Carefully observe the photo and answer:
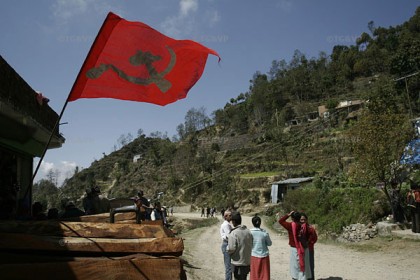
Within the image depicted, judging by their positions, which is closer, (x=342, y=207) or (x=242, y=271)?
(x=242, y=271)

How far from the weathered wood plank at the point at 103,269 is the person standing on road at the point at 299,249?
4.57 meters

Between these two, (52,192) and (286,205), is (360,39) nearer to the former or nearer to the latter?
(286,205)

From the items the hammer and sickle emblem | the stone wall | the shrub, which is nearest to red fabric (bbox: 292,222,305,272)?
the hammer and sickle emblem

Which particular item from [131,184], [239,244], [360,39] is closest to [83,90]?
[239,244]

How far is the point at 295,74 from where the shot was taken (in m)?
85.6

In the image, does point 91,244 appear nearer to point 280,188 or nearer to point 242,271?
point 242,271

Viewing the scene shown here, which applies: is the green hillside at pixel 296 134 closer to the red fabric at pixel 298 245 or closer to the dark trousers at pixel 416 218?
the dark trousers at pixel 416 218

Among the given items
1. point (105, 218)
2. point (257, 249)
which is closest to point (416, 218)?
point (257, 249)

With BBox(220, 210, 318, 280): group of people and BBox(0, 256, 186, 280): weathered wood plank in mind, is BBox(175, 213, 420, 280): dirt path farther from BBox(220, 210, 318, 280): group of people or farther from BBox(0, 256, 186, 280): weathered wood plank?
BBox(0, 256, 186, 280): weathered wood plank

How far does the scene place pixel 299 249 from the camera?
6273 millimetres

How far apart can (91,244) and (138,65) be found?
9.08 feet

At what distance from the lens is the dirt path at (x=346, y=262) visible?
29.4ft

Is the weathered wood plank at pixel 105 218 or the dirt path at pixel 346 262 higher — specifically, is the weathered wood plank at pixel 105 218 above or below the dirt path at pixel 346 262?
above

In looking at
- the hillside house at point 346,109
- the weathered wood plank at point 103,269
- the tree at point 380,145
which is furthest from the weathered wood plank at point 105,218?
the hillside house at point 346,109
